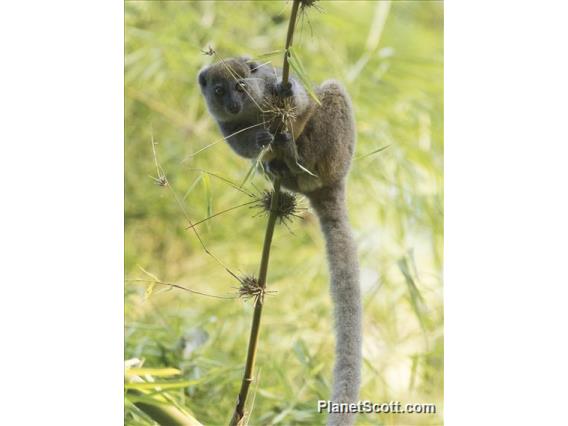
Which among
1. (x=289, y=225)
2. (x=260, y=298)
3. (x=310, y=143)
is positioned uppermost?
(x=310, y=143)

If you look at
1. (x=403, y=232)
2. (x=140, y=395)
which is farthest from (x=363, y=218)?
(x=140, y=395)

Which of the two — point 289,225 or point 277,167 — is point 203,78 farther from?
point 289,225

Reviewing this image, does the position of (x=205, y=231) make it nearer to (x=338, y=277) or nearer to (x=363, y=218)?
(x=363, y=218)

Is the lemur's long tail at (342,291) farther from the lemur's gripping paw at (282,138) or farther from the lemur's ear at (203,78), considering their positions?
the lemur's ear at (203,78)

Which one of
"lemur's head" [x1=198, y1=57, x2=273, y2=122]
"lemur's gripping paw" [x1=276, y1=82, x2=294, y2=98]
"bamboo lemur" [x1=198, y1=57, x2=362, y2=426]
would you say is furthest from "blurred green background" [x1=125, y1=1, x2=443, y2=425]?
"lemur's gripping paw" [x1=276, y1=82, x2=294, y2=98]

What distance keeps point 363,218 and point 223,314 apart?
957mm

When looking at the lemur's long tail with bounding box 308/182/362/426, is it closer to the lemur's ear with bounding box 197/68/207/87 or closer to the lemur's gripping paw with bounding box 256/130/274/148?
the lemur's gripping paw with bounding box 256/130/274/148

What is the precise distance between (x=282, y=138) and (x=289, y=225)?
0.38m

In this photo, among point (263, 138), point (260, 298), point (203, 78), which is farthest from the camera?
point (203, 78)

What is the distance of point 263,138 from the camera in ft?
9.86

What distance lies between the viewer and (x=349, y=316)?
305 cm

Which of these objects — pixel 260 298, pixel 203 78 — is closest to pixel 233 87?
pixel 203 78

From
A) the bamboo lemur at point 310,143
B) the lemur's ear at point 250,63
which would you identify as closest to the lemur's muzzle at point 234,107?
the bamboo lemur at point 310,143

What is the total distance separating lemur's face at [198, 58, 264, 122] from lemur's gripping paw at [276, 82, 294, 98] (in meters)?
0.19
